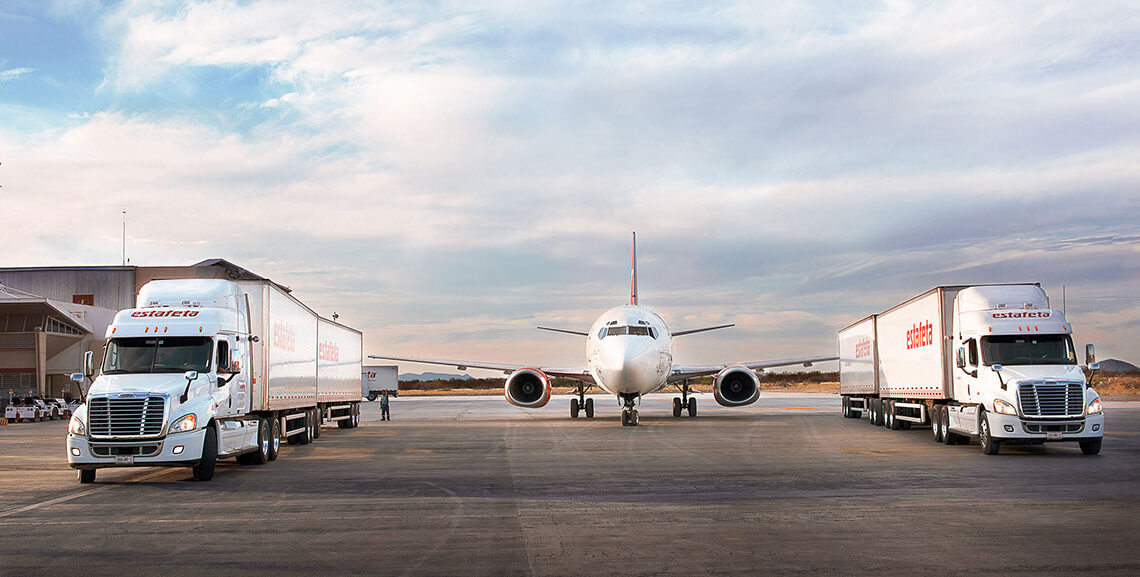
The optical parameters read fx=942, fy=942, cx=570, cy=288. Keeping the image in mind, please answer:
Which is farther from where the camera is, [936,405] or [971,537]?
[936,405]

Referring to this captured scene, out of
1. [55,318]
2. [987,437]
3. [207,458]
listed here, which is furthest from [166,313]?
[55,318]

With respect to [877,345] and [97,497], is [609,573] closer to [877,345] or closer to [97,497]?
[97,497]

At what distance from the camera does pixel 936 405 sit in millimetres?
23016

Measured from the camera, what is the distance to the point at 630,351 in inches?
1129

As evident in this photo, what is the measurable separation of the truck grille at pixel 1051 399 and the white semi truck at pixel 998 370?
0.02 m

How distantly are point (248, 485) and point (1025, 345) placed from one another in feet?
50.6

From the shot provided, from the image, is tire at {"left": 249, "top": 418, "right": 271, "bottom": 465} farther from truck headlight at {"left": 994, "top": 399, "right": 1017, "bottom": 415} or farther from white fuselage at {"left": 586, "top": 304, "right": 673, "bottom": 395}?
truck headlight at {"left": 994, "top": 399, "right": 1017, "bottom": 415}

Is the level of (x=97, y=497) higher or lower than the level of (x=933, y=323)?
lower

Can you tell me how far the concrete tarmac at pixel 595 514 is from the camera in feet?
26.8

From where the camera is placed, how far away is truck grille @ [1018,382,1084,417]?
18.4m

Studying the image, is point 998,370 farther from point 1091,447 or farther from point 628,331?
point 628,331

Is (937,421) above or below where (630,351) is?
below

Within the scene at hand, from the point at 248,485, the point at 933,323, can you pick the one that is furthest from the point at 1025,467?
the point at 248,485

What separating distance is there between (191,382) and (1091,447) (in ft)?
56.2
